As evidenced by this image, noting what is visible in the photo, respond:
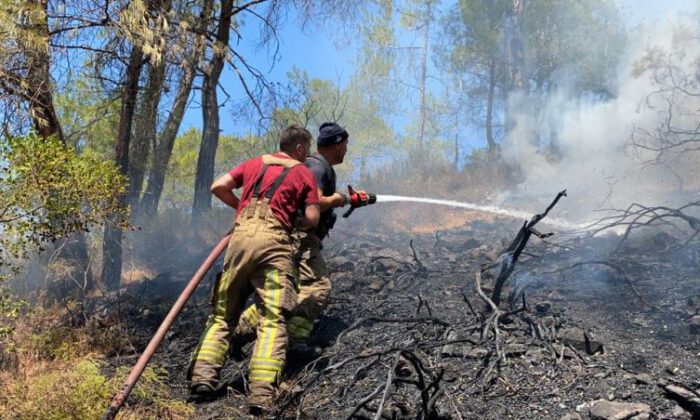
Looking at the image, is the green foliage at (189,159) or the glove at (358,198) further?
the green foliage at (189,159)

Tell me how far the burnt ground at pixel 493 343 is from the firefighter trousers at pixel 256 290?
23 cm

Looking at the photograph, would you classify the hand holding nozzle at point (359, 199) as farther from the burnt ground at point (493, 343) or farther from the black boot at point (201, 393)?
the black boot at point (201, 393)

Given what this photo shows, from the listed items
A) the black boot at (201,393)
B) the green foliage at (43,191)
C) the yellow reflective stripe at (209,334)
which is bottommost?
the black boot at (201,393)

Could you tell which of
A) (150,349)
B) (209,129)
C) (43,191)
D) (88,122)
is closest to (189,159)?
(88,122)

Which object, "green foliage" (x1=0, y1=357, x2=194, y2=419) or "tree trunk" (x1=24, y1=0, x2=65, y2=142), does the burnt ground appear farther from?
"tree trunk" (x1=24, y1=0, x2=65, y2=142)

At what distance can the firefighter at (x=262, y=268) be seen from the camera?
307cm

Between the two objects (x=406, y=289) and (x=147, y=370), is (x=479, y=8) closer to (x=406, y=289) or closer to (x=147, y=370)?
(x=406, y=289)

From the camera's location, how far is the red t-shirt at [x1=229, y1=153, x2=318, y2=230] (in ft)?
10.8

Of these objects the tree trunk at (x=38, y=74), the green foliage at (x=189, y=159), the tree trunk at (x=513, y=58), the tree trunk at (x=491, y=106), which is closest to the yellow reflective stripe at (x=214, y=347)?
the tree trunk at (x=38, y=74)

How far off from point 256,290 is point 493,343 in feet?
5.02

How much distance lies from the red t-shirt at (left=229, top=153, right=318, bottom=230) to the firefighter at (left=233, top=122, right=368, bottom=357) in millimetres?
282

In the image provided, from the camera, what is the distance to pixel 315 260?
3971mm

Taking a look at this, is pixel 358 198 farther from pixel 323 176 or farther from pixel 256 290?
pixel 256 290

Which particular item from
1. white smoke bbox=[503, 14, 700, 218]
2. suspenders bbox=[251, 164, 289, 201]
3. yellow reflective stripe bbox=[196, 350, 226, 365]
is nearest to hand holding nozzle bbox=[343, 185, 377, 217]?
suspenders bbox=[251, 164, 289, 201]
